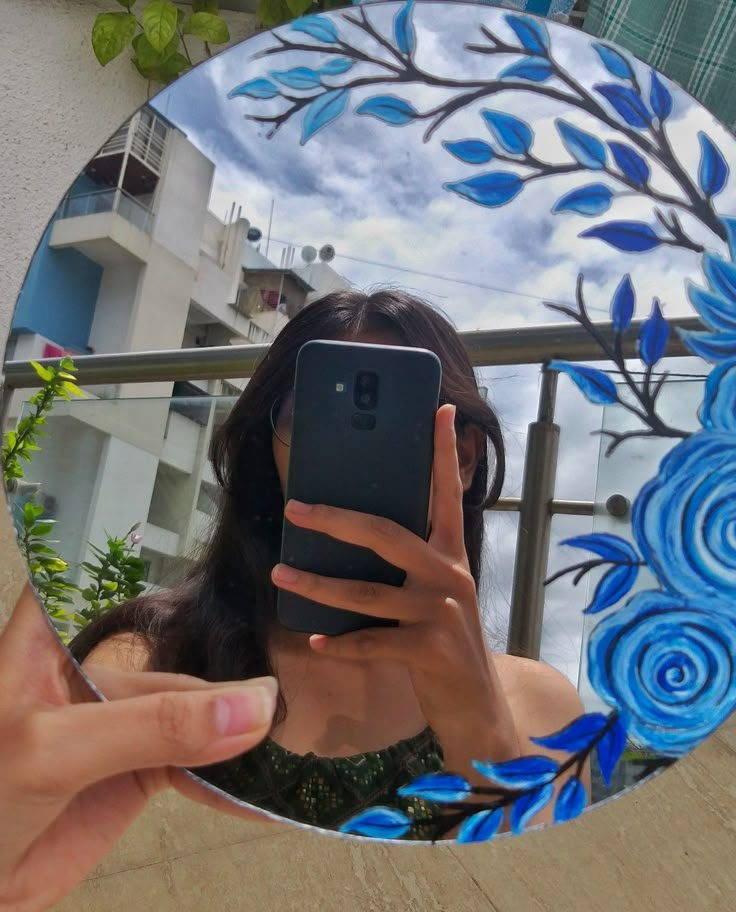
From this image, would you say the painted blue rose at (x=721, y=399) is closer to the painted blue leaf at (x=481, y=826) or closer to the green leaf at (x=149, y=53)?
the painted blue leaf at (x=481, y=826)

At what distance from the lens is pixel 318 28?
459mm

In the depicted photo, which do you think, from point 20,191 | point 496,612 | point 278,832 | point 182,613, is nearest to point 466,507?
point 496,612

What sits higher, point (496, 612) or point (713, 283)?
point (713, 283)

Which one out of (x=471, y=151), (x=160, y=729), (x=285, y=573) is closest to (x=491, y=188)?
(x=471, y=151)

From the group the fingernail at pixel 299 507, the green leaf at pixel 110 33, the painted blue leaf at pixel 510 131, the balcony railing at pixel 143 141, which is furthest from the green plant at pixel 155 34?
the fingernail at pixel 299 507

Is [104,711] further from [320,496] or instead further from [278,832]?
[278,832]

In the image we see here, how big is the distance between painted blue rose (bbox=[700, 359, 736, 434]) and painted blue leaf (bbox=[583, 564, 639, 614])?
0.29 feet

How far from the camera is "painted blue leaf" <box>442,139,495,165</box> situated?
428mm

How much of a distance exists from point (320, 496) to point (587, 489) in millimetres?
142

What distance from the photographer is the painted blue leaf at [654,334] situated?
42 cm

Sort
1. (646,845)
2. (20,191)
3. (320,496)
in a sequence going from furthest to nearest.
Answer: (20,191), (646,845), (320,496)

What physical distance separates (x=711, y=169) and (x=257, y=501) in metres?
0.31

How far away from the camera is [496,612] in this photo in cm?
42

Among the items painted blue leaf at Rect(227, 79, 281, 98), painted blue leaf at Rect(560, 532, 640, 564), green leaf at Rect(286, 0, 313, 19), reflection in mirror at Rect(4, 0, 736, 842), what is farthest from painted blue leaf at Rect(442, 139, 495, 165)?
green leaf at Rect(286, 0, 313, 19)
